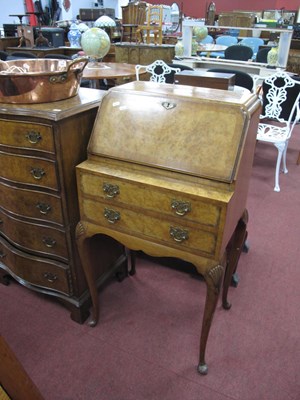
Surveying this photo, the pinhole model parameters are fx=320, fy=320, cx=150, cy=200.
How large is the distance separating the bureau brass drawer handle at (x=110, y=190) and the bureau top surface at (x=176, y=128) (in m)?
0.11

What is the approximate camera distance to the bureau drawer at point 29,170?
1340 mm

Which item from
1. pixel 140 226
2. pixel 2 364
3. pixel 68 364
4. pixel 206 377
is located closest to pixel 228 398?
pixel 206 377

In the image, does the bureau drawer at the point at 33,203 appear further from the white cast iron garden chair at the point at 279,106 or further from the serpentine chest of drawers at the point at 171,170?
the white cast iron garden chair at the point at 279,106

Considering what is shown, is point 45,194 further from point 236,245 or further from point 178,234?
point 236,245

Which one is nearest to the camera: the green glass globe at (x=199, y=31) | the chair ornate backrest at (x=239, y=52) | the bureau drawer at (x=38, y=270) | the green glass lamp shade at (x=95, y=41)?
the bureau drawer at (x=38, y=270)

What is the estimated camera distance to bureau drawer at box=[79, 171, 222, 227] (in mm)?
1092

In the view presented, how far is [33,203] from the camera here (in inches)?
57.9

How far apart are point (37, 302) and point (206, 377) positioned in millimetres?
996

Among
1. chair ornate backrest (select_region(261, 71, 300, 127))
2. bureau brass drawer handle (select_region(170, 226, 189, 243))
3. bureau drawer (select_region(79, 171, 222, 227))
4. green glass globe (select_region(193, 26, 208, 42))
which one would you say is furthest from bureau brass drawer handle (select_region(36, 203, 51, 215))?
green glass globe (select_region(193, 26, 208, 42))

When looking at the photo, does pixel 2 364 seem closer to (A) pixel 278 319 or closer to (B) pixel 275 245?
(A) pixel 278 319

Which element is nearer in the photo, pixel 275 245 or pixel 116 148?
pixel 116 148

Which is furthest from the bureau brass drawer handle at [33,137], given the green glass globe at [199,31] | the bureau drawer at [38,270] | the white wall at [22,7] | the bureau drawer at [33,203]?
the white wall at [22,7]

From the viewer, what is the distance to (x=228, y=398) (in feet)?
4.49

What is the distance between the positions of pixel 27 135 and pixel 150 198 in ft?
1.89
